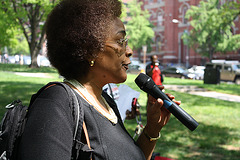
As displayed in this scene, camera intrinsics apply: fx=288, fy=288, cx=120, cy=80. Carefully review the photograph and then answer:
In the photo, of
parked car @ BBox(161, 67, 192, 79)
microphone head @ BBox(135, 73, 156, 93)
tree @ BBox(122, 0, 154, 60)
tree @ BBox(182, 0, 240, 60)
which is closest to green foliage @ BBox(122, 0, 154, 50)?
tree @ BBox(122, 0, 154, 60)

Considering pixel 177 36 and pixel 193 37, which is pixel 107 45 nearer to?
pixel 193 37

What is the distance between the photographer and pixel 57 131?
3.97 ft

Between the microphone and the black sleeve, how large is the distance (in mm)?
578

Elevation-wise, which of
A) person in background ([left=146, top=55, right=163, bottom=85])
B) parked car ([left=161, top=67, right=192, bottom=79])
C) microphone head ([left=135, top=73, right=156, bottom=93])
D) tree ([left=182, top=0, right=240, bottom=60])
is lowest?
parked car ([left=161, top=67, right=192, bottom=79])

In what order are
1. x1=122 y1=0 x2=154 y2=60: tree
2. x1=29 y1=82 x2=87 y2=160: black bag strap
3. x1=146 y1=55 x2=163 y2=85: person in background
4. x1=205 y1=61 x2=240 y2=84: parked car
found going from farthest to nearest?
x1=122 y1=0 x2=154 y2=60: tree < x1=205 y1=61 x2=240 y2=84: parked car < x1=146 y1=55 x2=163 y2=85: person in background < x1=29 y1=82 x2=87 y2=160: black bag strap

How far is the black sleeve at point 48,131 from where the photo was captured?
1.18m

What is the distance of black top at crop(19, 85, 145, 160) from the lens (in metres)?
1.18

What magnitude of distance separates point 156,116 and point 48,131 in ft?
2.27

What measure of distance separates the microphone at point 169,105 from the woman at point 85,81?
7cm

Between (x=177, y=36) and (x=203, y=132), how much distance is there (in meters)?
43.2

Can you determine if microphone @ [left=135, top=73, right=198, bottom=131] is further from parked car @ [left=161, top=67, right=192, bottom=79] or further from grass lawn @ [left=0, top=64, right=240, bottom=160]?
parked car @ [left=161, top=67, right=192, bottom=79]

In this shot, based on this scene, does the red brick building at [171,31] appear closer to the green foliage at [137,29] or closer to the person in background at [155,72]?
the green foliage at [137,29]

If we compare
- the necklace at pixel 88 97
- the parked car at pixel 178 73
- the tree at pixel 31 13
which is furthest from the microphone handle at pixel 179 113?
the parked car at pixel 178 73

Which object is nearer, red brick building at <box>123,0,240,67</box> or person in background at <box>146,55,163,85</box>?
person in background at <box>146,55,163,85</box>
